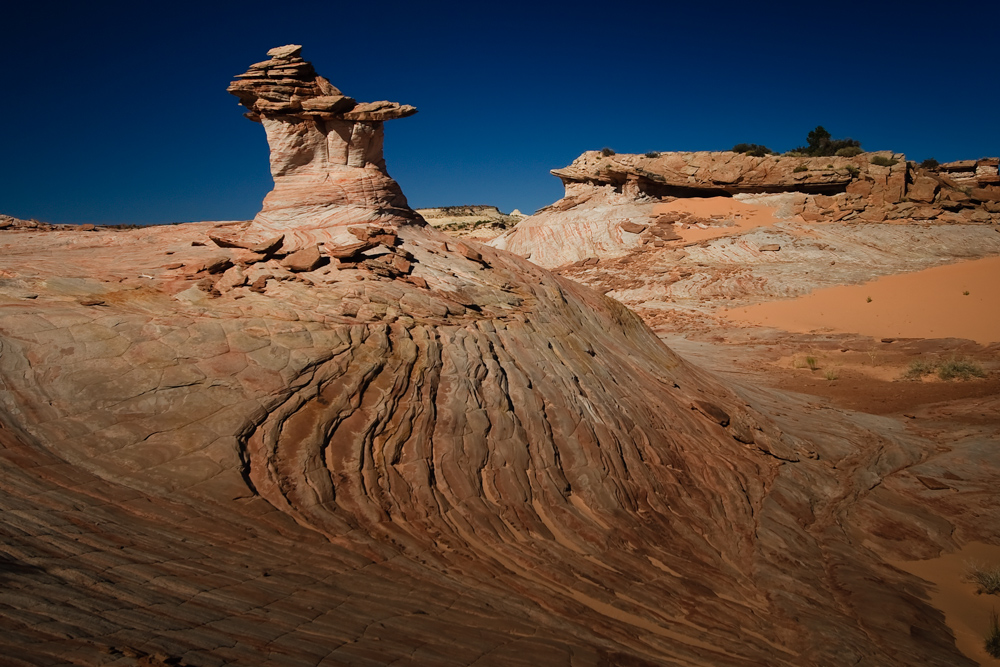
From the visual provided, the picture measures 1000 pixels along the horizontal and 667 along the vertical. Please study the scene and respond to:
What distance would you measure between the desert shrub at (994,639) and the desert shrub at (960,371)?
12.9 metres

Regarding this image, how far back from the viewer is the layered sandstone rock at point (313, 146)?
10.5 metres

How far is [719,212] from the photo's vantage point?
124 ft

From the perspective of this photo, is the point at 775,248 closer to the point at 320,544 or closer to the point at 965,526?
the point at 965,526

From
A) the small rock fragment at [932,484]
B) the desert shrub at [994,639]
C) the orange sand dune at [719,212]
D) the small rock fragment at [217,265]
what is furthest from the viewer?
the orange sand dune at [719,212]

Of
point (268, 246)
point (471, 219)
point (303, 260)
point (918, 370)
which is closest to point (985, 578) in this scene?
point (303, 260)

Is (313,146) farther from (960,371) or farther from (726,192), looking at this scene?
(726,192)

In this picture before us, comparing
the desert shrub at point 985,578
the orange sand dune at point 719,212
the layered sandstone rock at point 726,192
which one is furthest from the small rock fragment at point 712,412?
the orange sand dune at point 719,212

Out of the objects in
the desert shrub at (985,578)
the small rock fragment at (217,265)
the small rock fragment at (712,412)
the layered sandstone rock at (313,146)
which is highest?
the layered sandstone rock at (313,146)

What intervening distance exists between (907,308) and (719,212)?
1424cm

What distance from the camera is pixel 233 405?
604 centimetres

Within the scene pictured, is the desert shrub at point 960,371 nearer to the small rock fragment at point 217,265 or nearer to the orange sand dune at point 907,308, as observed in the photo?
the orange sand dune at point 907,308

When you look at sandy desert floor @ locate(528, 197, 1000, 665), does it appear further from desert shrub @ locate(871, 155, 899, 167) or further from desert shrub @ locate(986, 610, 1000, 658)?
desert shrub @ locate(871, 155, 899, 167)

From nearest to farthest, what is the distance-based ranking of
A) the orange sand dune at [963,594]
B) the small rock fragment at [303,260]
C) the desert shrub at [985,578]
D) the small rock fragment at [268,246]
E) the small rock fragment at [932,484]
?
the orange sand dune at [963,594]
the desert shrub at [985,578]
the small rock fragment at [303,260]
the small rock fragment at [268,246]
the small rock fragment at [932,484]

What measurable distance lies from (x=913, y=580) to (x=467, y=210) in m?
85.2
